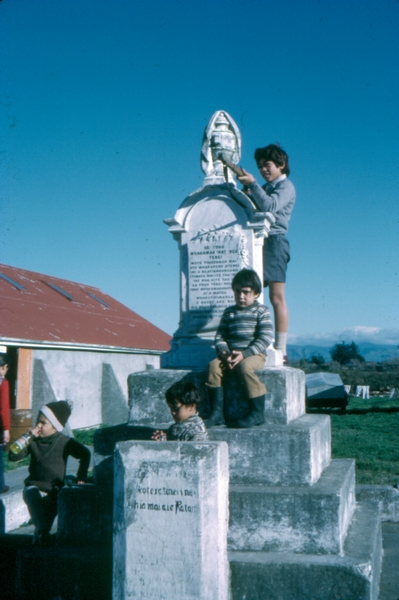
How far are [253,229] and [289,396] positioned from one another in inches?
64.0

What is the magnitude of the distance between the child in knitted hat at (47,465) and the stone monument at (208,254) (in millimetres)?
1113

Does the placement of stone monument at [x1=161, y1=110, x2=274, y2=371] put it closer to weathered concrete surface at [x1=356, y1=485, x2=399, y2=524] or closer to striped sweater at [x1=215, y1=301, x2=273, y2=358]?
striped sweater at [x1=215, y1=301, x2=273, y2=358]

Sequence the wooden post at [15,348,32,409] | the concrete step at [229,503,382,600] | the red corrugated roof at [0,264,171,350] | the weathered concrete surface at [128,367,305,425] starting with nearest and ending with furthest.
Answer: the concrete step at [229,503,382,600] < the weathered concrete surface at [128,367,305,425] < the wooden post at [15,348,32,409] < the red corrugated roof at [0,264,171,350]

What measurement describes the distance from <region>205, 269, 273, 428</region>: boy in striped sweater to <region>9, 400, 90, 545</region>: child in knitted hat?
1.25m

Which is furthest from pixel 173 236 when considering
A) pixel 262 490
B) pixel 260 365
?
pixel 262 490

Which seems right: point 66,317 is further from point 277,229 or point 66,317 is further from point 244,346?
point 244,346

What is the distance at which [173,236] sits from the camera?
18.6 ft

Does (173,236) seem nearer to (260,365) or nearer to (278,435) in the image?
(260,365)

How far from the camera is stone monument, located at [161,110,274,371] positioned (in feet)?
17.6

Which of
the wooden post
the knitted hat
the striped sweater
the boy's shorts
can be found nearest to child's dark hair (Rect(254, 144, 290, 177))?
the boy's shorts

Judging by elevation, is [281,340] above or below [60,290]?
below

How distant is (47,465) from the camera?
15.6ft

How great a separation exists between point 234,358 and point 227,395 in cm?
38

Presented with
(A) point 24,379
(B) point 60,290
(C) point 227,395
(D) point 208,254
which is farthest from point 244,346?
(B) point 60,290
